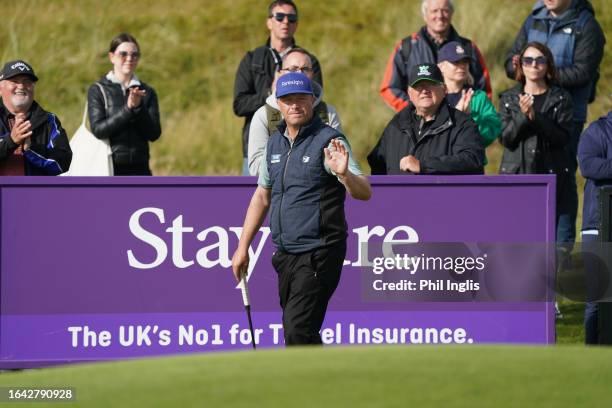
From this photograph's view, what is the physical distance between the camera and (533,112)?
11500mm

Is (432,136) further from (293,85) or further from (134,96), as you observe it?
(134,96)

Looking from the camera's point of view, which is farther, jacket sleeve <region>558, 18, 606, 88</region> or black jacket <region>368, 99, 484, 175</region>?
jacket sleeve <region>558, 18, 606, 88</region>

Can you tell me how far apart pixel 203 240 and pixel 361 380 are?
4.75 meters

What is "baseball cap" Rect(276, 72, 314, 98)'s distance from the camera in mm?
8219

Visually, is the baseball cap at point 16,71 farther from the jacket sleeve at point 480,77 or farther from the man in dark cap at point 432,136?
the jacket sleeve at point 480,77

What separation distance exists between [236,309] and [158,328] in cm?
56

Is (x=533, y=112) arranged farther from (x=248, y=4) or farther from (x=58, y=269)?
(x=248, y=4)

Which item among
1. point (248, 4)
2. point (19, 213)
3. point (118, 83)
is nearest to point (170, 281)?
point (19, 213)

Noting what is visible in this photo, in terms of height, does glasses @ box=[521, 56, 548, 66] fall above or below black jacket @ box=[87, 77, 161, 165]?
above

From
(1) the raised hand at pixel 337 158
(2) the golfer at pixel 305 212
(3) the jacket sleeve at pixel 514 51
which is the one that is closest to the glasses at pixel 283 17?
(3) the jacket sleeve at pixel 514 51

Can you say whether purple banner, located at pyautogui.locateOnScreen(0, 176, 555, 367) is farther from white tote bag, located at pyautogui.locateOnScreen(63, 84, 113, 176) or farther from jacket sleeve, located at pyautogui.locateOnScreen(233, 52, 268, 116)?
jacket sleeve, located at pyautogui.locateOnScreen(233, 52, 268, 116)

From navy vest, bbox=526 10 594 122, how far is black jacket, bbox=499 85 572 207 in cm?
108

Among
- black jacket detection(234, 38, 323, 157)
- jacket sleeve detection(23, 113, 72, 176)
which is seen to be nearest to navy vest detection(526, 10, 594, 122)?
black jacket detection(234, 38, 323, 157)

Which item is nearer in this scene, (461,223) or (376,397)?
(376,397)
